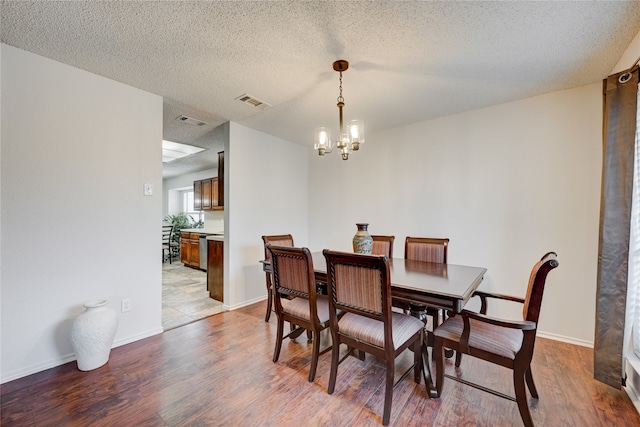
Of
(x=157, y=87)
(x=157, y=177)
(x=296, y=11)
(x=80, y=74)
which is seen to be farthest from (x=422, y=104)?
(x=80, y=74)

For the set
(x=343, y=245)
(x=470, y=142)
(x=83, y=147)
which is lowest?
(x=343, y=245)

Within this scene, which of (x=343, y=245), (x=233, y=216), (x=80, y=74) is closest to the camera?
(x=80, y=74)

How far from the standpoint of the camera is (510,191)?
276 cm

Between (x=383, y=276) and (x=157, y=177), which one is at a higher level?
(x=157, y=177)

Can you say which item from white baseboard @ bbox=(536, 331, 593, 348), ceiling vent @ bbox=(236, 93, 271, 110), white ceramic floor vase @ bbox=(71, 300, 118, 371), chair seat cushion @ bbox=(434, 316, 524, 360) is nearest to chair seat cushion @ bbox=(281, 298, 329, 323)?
chair seat cushion @ bbox=(434, 316, 524, 360)

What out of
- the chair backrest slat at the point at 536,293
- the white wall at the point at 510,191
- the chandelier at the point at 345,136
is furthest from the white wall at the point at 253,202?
the chair backrest slat at the point at 536,293

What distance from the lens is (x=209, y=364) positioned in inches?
82.5

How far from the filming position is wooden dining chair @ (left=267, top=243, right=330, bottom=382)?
1875 millimetres

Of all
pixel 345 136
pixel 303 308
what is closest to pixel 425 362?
pixel 303 308

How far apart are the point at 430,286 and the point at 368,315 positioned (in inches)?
18.1

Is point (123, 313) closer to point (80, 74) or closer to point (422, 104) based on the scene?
point (80, 74)

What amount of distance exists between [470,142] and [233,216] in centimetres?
307

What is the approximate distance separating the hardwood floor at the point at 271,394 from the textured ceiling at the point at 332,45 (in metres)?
2.43

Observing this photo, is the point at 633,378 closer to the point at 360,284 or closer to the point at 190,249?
the point at 360,284
